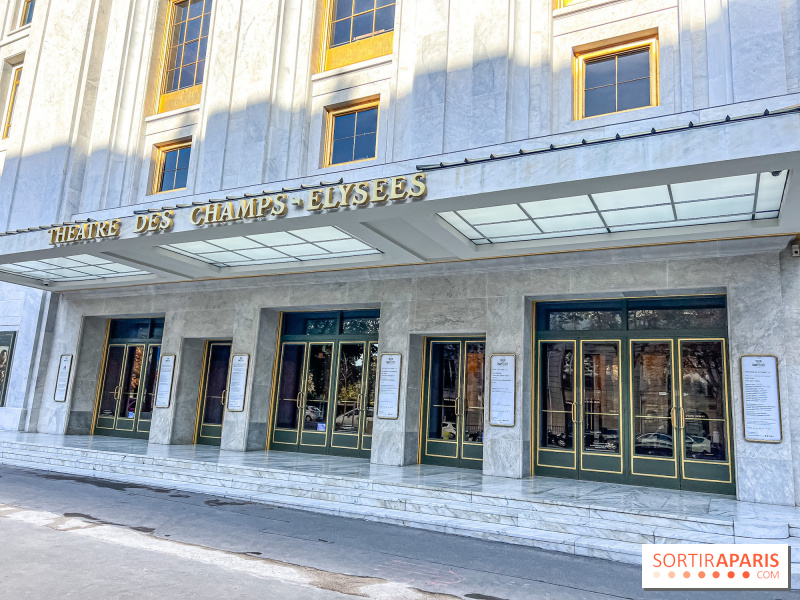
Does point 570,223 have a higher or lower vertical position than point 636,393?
higher

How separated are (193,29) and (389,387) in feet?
40.6

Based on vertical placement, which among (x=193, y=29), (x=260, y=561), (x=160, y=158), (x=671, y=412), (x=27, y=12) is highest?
(x=27, y=12)

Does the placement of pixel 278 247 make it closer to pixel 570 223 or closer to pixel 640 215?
pixel 570 223

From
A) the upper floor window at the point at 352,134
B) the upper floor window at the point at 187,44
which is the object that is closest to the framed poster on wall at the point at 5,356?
the upper floor window at the point at 187,44

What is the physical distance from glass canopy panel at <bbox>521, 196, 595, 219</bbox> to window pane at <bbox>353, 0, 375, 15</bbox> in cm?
826

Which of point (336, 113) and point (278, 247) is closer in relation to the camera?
point (278, 247)

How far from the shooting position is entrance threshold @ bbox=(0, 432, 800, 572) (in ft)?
23.9

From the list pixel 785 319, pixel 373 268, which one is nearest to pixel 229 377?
pixel 373 268

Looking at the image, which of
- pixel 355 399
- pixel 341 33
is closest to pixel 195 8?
pixel 341 33

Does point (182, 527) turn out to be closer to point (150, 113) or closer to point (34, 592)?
point (34, 592)

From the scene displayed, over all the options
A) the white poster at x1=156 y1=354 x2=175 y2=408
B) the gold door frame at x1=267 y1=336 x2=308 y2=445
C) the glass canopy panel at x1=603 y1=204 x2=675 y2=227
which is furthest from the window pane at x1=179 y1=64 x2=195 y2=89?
the glass canopy panel at x1=603 y1=204 x2=675 y2=227

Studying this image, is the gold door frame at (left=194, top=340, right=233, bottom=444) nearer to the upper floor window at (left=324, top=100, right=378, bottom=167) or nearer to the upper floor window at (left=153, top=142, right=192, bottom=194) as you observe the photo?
the upper floor window at (left=153, top=142, right=192, bottom=194)

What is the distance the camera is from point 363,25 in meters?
14.4

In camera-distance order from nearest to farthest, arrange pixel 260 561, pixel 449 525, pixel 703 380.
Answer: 1. pixel 260 561
2. pixel 449 525
3. pixel 703 380
